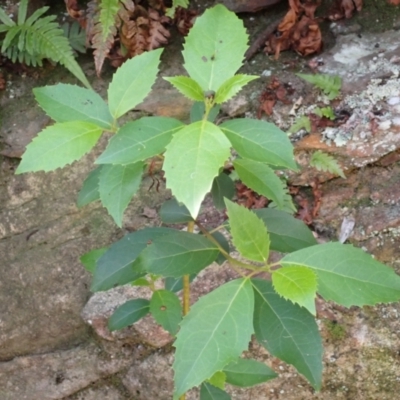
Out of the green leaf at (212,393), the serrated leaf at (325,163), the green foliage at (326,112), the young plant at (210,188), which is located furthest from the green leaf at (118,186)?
the green foliage at (326,112)

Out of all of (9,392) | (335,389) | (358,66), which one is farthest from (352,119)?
(9,392)

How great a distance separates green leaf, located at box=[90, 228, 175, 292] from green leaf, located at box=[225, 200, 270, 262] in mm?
411

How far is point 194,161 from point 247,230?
33 centimetres

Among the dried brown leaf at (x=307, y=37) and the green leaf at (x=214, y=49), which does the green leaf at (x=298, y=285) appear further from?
the dried brown leaf at (x=307, y=37)

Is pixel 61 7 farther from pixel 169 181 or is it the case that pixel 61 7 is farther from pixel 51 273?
pixel 169 181

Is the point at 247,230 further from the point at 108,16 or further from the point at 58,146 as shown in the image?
the point at 108,16

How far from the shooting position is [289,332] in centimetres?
161

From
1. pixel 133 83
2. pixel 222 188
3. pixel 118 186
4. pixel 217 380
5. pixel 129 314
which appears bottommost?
pixel 217 380

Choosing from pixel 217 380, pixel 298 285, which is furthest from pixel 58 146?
pixel 217 380

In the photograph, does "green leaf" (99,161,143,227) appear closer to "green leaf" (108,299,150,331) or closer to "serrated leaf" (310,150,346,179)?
"green leaf" (108,299,150,331)

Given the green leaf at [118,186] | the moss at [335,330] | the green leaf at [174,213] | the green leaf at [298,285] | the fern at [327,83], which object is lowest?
the moss at [335,330]

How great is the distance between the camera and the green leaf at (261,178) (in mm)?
1727

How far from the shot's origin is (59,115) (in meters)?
1.63

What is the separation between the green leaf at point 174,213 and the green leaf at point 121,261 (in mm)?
58
